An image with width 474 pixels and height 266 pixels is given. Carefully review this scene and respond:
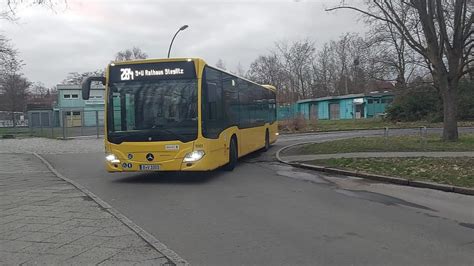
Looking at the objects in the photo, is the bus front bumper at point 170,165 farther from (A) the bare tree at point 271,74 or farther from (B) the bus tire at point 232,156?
(A) the bare tree at point 271,74

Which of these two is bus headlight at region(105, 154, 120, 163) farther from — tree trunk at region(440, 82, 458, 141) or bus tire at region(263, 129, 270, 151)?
tree trunk at region(440, 82, 458, 141)

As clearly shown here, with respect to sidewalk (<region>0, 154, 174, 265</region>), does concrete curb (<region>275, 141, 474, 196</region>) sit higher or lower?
lower

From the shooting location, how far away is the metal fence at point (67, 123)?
37219 millimetres

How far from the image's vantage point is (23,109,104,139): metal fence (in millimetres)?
37219

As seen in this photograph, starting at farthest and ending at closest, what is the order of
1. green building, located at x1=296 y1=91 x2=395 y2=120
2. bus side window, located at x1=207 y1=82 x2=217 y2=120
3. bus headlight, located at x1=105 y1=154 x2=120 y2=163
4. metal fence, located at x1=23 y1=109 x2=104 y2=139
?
green building, located at x1=296 y1=91 x2=395 y2=120 → metal fence, located at x1=23 y1=109 x2=104 y2=139 → bus side window, located at x1=207 y1=82 x2=217 y2=120 → bus headlight, located at x1=105 y1=154 x2=120 y2=163

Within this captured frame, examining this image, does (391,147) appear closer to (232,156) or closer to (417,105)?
(232,156)

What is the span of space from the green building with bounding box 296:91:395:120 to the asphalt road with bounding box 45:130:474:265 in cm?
4621

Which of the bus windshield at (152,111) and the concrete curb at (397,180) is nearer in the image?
the concrete curb at (397,180)

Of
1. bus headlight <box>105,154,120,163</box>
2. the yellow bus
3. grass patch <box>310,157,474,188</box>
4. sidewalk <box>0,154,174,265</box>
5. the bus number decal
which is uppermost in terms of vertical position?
the bus number decal

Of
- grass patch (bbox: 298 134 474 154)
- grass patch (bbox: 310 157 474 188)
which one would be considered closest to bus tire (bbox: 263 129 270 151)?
grass patch (bbox: 298 134 474 154)

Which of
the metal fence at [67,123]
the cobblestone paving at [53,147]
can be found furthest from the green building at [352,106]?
the cobblestone paving at [53,147]

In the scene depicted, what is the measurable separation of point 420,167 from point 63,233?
946 cm

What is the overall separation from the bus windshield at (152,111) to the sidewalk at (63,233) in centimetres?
209

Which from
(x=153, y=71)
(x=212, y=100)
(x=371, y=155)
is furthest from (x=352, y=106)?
(x=153, y=71)
